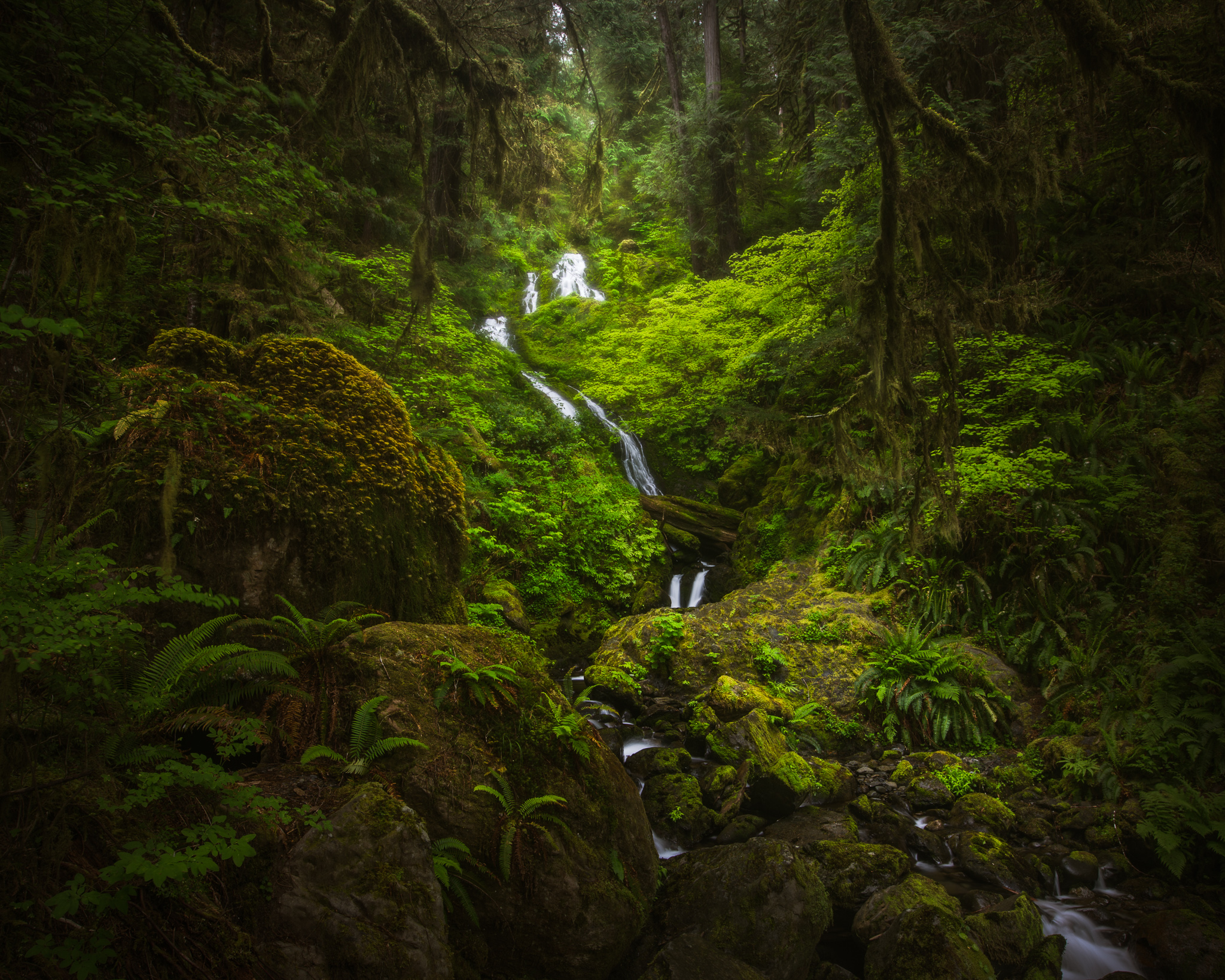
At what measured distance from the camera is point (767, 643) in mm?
8641

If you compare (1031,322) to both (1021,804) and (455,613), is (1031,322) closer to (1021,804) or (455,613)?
(1021,804)

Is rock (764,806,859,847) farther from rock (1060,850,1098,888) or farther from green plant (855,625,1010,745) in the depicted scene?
green plant (855,625,1010,745)

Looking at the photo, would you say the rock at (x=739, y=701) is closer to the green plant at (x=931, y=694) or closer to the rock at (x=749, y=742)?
the rock at (x=749, y=742)

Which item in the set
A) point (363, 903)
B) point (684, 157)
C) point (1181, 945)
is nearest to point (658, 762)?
point (1181, 945)

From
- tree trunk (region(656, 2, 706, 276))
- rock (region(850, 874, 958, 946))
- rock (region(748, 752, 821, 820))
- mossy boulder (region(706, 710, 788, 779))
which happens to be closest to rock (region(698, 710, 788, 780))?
mossy boulder (region(706, 710, 788, 779))

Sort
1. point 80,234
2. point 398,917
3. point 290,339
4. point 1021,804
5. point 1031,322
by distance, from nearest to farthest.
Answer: point 398,917
point 80,234
point 290,339
point 1021,804
point 1031,322

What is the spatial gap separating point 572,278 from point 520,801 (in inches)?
879

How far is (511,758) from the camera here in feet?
12.4

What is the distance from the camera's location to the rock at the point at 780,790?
5.98m

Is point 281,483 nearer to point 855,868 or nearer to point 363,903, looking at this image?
point 363,903

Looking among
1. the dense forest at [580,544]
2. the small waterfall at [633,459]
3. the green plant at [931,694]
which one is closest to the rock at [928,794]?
the dense forest at [580,544]

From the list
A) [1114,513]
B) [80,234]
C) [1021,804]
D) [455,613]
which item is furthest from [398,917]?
[1114,513]

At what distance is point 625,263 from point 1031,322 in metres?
11.8


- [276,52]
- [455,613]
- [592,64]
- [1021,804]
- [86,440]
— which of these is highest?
[592,64]
